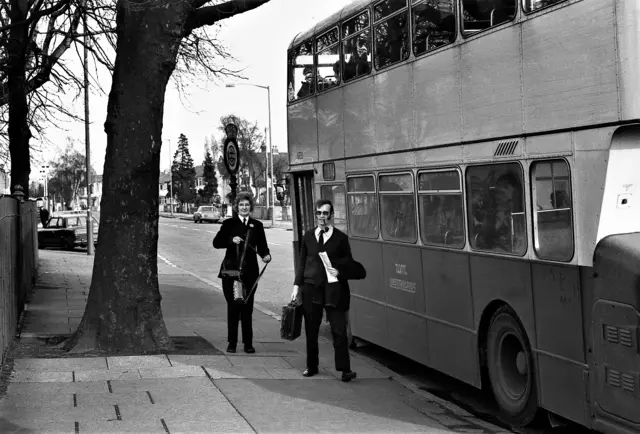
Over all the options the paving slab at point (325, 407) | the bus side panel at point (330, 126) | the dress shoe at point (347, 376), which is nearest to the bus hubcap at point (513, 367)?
the paving slab at point (325, 407)

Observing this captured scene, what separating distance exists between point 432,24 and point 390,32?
118 centimetres

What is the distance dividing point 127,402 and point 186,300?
32.6 feet

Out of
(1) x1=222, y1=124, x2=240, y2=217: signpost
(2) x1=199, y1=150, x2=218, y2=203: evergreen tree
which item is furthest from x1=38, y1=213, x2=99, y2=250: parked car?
(2) x1=199, y1=150, x2=218, y2=203: evergreen tree

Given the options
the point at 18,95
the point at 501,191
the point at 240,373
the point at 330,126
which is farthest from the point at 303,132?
the point at 18,95

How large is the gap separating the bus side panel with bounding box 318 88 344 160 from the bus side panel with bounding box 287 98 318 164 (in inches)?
9.8

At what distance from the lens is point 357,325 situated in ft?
40.1

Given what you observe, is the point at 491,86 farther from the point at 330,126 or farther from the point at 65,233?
the point at 65,233

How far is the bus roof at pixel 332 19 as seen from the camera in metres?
12.0

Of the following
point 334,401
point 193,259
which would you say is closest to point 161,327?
point 334,401

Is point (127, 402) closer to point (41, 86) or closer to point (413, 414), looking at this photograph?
point (413, 414)

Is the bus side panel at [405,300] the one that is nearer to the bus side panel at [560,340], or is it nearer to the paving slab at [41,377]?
the bus side panel at [560,340]

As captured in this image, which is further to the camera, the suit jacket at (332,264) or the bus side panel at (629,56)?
the suit jacket at (332,264)

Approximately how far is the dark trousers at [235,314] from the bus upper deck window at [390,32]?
3.15m

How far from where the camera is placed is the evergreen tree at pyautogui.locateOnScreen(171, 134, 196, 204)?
495ft
